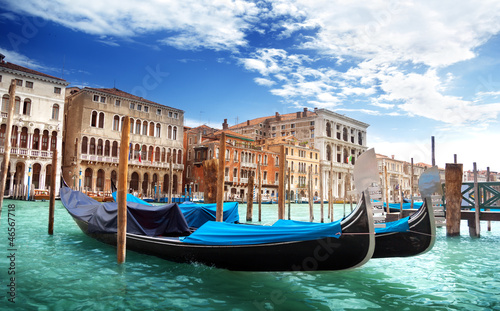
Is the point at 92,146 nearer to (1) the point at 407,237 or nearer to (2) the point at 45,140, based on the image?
(2) the point at 45,140

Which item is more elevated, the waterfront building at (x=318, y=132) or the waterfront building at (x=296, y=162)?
the waterfront building at (x=318, y=132)

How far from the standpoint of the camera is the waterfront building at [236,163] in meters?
30.1

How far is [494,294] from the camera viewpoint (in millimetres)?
4281

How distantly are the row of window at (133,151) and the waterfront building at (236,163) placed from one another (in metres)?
1.92

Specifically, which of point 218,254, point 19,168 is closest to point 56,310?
point 218,254

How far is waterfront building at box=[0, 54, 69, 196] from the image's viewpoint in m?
22.0

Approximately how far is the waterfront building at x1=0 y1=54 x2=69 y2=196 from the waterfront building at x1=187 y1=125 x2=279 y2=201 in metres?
10.6

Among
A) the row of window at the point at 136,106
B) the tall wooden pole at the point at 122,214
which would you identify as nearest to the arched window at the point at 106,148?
the row of window at the point at 136,106

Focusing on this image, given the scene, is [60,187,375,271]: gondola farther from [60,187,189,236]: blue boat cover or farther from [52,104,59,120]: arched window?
[52,104,59,120]: arched window

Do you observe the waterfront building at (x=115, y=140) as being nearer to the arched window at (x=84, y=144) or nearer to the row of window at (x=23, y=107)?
the arched window at (x=84, y=144)

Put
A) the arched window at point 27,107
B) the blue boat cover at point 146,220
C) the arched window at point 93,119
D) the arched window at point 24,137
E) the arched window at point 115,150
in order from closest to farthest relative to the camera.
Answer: the blue boat cover at point 146,220, the arched window at point 24,137, the arched window at point 27,107, the arched window at point 93,119, the arched window at point 115,150

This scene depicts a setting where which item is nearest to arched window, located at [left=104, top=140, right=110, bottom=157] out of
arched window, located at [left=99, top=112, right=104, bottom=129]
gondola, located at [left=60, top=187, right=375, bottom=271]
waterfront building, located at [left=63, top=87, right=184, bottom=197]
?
waterfront building, located at [left=63, top=87, right=184, bottom=197]

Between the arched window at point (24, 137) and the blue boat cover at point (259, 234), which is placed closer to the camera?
the blue boat cover at point (259, 234)

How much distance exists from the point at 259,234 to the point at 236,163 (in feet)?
87.3
